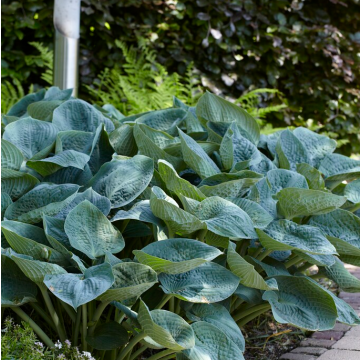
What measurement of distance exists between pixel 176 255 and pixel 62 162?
51 centimetres

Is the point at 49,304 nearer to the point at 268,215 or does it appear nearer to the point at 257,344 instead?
the point at 268,215

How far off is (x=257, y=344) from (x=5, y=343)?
933mm

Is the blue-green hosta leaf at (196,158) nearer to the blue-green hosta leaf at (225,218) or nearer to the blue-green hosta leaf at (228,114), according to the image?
the blue-green hosta leaf at (225,218)

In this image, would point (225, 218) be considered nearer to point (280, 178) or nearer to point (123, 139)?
point (280, 178)

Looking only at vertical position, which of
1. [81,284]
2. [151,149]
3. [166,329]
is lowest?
[166,329]

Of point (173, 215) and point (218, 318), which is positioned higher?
point (173, 215)

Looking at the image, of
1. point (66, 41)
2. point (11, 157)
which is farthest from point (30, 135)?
point (66, 41)

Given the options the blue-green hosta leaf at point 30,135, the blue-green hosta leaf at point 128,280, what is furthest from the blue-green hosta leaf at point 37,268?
the blue-green hosta leaf at point 30,135

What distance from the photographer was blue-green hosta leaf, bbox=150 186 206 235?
1.37 m

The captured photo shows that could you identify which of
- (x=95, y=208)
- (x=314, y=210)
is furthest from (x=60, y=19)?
(x=314, y=210)

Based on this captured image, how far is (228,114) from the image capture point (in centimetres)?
208

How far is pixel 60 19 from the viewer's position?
2717 millimetres

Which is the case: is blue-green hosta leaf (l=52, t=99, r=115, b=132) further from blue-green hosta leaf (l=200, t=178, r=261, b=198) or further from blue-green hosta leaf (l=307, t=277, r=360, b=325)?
blue-green hosta leaf (l=307, t=277, r=360, b=325)

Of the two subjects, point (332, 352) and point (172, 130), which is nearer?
point (332, 352)
